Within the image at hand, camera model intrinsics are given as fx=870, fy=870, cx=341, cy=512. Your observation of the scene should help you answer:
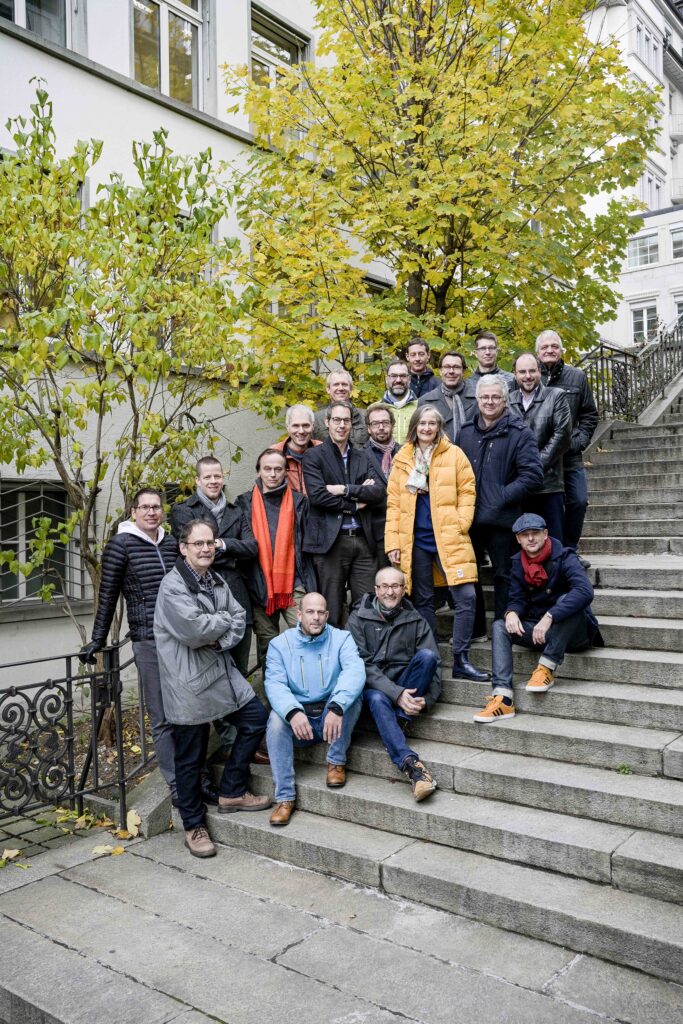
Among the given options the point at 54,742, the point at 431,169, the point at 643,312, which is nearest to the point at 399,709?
the point at 54,742

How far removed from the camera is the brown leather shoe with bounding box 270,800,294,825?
18.0 feet

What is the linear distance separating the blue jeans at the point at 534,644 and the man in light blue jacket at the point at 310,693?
93cm

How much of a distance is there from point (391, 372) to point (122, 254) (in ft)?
7.39

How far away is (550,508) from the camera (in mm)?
6824

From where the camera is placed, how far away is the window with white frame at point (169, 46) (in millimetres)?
11344

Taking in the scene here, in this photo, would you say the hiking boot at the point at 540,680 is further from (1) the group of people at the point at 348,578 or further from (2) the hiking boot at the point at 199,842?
(2) the hiking boot at the point at 199,842

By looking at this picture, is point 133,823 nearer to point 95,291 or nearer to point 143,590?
point 143,590

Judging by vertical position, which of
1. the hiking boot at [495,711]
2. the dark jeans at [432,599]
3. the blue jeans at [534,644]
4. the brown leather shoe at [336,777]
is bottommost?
the brown leather shoe at [336,777]

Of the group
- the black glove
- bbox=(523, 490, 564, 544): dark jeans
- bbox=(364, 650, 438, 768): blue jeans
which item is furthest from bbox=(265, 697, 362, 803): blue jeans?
bbox=(523, 490, 564, 544): dark jeans

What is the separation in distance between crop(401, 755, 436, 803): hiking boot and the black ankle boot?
3.03 feet

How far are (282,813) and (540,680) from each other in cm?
187

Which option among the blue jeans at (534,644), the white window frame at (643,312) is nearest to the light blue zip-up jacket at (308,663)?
the blue jeans at (534,644)

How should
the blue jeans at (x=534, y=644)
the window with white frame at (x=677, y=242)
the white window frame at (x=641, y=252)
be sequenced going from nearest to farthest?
1. the blue jeans at (x=534, y=644)
2. the window with white frame at (x=677, y=242)
3. the white window frame at (x=641, y=252)

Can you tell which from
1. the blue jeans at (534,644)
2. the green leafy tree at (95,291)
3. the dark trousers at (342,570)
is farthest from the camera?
the dark trousers at (342,570)
